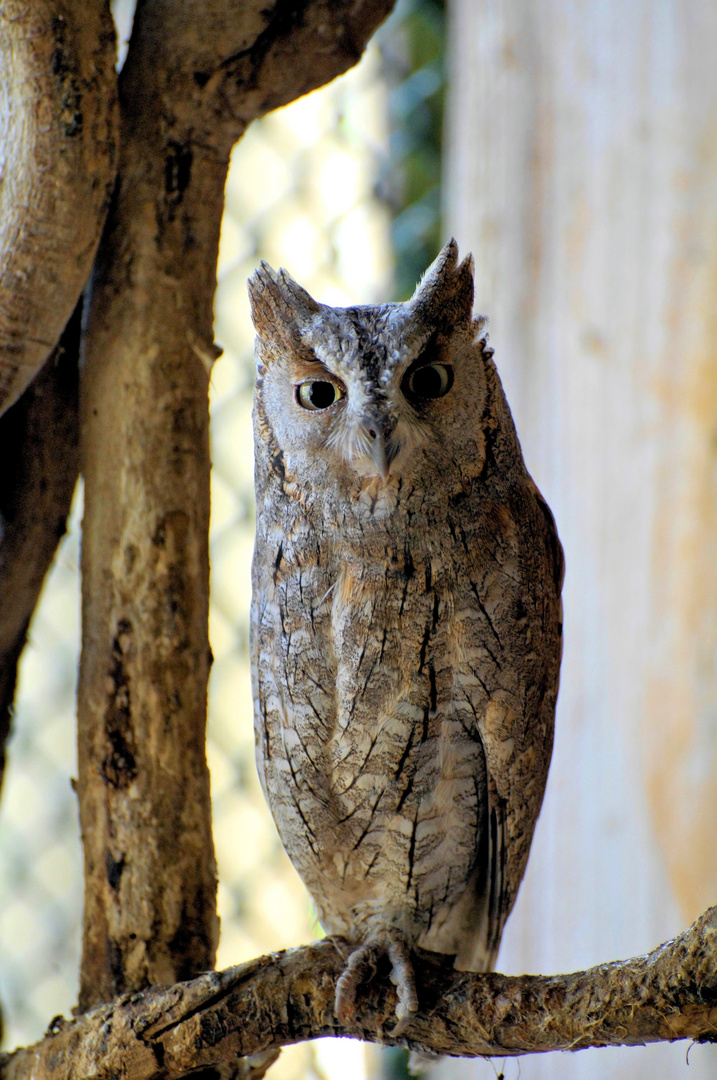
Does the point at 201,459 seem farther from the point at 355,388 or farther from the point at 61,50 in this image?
the point at 61,50

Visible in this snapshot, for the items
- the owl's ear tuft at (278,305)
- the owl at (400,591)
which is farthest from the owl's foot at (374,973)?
the owl's ear tuft at (278,305)

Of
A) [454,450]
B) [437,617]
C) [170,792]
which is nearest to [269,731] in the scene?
[170,792]

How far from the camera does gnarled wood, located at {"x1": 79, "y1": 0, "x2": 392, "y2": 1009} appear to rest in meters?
1.10

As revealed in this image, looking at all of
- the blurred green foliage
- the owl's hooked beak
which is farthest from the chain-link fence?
the owl's hooked beak

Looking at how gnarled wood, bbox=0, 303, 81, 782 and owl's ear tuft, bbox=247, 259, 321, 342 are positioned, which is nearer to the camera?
owl's ear tuft, bbox=247, 259, 321, 342

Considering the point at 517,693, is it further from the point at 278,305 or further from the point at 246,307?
the point at 246,307

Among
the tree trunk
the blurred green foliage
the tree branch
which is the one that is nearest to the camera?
the tree branch

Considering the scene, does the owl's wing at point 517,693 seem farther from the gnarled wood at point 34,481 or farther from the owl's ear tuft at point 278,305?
the gnarled wood at point 34,481

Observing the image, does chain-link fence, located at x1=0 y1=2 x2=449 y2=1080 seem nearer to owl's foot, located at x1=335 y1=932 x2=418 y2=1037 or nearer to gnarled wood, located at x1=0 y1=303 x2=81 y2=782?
gnarled wood, located at x1=0 y1=303 x2=81 y2=782

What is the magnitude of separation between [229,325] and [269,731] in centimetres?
152

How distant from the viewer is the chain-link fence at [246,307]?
2.36 meters

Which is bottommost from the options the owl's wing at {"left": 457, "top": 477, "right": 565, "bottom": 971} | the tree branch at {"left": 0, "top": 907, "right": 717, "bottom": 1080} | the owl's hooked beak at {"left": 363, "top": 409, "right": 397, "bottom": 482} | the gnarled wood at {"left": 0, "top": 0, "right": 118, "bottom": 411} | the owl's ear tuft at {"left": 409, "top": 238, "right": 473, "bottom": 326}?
the tree branch at {"left": 0, "top": 907, "right": 717, "bottom": 1080}

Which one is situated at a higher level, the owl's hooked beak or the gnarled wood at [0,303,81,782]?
the gnarled wood at [0,303,81,782]

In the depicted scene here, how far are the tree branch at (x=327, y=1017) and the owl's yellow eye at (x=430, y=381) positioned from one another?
1.86ft
